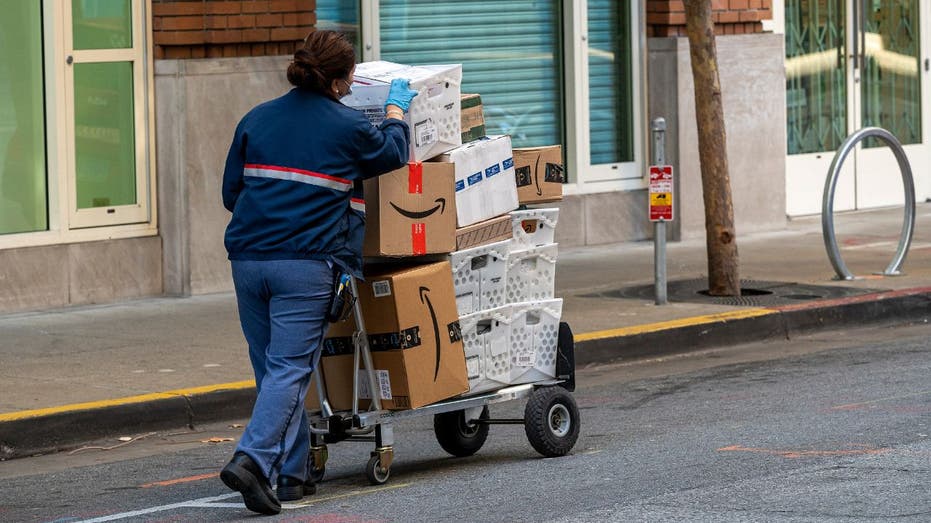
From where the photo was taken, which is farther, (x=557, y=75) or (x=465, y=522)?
(x=557, y=75)

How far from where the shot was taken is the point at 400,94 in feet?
22.9

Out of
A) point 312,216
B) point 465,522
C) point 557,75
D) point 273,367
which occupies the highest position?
point 557,75

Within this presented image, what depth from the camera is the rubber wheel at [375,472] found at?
23.2ft

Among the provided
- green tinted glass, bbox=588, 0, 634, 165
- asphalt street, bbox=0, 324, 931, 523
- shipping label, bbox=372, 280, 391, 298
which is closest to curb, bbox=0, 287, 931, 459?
asphalt street, bbox=0, 324, 931, 523

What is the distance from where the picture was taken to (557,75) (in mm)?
15812

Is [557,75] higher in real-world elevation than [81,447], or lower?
higher

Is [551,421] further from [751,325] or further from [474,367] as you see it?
[751,325]

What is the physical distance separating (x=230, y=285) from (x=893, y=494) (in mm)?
7527

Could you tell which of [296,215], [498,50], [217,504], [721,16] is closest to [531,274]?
[296,215]

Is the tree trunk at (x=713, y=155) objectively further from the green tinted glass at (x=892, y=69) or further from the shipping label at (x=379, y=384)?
the green tinted glass at (x=892, y=69)

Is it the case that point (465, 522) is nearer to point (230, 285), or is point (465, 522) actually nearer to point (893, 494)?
point (893, 494)

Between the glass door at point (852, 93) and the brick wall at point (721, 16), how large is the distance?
4.46 feet

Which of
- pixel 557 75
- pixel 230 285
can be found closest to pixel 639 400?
pixel 230 285

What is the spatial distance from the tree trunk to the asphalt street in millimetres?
2611
